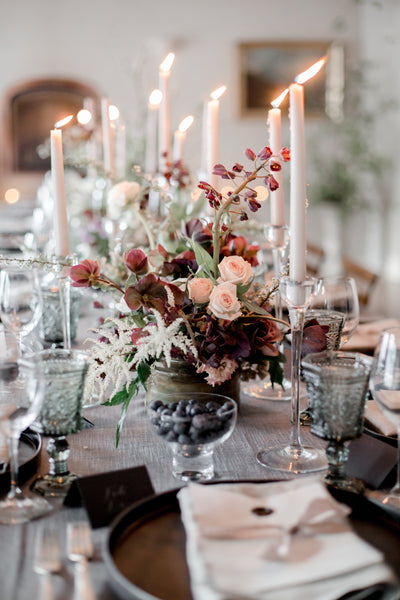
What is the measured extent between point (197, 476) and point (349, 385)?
28 cm

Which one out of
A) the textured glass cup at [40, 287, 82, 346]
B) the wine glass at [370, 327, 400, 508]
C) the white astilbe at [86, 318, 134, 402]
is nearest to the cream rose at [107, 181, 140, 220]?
the textured glass cup at [40, 287, 82, 346]

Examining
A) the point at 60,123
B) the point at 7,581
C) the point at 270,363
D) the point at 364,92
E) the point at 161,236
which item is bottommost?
the point at 7,581

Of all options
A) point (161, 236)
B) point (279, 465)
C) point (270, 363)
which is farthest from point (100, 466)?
point (161, 236)

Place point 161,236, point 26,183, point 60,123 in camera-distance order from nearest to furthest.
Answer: point 60,123 < point 161,236 < point 26,183

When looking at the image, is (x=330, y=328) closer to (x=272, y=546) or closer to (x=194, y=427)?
(x=194, y=427)

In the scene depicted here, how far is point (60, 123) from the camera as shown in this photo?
50.3 inches

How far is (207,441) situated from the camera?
3.20 ft

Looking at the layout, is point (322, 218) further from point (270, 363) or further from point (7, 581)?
point (7, 581)

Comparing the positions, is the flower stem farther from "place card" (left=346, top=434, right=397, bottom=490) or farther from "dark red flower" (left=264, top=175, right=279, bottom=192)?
"place card" (left=346, top=434, right=397, bottom=490)

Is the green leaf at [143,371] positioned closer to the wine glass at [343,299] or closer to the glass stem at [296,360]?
the glass stem at [296,360]

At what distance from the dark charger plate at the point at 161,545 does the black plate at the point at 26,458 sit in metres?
0.22

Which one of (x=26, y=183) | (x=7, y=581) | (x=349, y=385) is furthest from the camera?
(x=26, y=183)

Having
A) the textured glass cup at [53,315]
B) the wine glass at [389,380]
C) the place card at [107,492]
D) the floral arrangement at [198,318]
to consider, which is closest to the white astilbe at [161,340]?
the floral arrangement at [198,318]

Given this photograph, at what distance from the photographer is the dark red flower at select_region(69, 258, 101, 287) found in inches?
45.6
